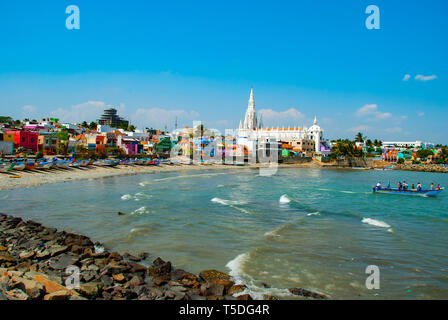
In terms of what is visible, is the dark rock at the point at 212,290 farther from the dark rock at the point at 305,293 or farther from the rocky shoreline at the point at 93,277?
the dark rock at the point at 305,293

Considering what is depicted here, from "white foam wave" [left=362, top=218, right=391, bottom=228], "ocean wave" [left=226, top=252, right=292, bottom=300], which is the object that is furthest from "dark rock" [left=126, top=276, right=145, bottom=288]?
"white foam wave" [left=362, top=218, right=391, bottom=228]

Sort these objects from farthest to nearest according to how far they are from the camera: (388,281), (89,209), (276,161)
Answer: (276,161) → (89,209) → (388,281)

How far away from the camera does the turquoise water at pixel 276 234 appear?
11.3m

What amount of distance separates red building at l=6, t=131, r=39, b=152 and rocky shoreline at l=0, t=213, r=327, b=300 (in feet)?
181

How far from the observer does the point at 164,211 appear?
22781mm

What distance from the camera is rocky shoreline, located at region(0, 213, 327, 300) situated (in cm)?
872

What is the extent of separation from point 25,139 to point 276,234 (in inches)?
2417

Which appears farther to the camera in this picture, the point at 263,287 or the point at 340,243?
the point at 340,243

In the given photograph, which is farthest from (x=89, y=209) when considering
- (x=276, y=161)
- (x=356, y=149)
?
(x=356, y=149)

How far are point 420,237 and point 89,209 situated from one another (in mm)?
21508

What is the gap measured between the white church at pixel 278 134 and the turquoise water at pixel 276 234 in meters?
82.9

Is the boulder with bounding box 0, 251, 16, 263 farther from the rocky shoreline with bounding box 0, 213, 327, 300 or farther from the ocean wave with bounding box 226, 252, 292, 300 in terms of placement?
the ocean wave with bounding box 226, 252, 292, 300
